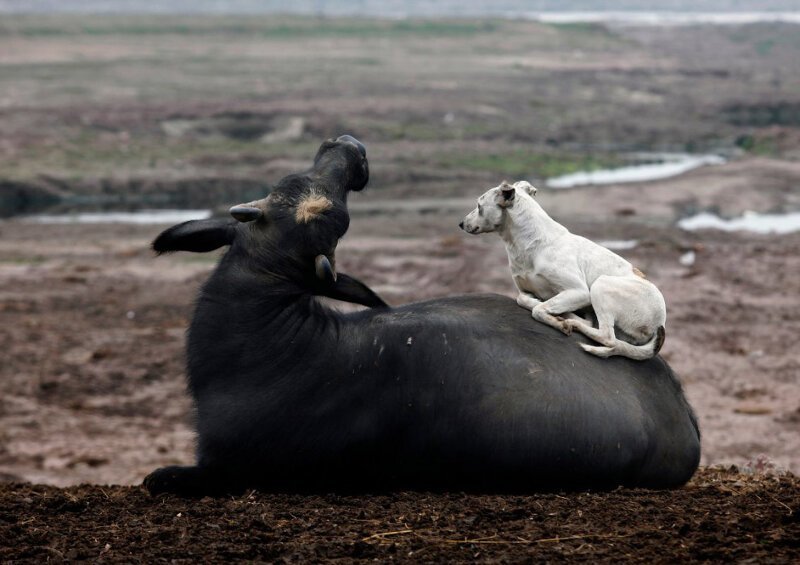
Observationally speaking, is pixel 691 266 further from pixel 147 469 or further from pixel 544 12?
pixel 544 12

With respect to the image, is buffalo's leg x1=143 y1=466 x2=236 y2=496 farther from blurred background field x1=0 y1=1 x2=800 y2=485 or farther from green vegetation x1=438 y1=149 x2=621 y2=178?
green vegetation x1=438 y1=149 x2=621 y2=178

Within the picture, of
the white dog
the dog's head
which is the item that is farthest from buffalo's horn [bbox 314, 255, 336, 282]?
→ the white dog

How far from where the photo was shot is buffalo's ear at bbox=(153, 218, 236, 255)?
20.2ft

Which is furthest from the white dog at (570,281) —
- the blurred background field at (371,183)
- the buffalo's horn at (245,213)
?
the blurred background field at (371,183)

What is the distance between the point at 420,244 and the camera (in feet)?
70.2

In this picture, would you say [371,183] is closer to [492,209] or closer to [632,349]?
[492,209]

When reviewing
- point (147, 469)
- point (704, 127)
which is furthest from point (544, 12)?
point (147, 469)

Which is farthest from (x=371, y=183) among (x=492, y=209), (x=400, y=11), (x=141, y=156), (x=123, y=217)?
(x=400, y=11)

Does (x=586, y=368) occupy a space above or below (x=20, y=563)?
above

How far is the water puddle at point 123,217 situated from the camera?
24866 mm

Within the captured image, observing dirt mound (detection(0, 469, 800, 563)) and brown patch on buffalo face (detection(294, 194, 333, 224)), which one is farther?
brown patch on buffalo face (detection(294, 194, 333, 224))

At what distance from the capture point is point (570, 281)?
6273mm

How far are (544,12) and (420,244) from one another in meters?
106

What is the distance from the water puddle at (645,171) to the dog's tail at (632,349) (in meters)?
22.0
